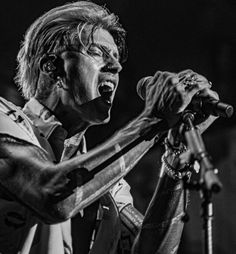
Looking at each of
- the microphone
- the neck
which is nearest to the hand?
the microphone

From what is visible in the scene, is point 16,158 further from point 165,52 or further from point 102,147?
point 165,52

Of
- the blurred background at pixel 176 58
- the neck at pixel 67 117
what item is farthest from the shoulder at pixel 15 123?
the blurred background at pixel 176 58

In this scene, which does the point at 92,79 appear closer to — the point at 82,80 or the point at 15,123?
the point at 82,80

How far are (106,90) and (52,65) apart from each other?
191 millimetres

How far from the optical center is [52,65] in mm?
1868

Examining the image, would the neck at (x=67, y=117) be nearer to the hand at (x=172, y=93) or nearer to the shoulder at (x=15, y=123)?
the shoulder at (x=15, y=123)

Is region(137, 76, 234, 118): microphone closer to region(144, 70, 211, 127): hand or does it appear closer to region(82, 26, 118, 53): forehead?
region(144, 70, 211, 127): hand

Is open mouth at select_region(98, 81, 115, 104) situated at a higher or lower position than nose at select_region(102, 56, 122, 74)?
lower

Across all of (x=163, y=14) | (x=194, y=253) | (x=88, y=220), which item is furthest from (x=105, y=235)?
(x=163, y=14)

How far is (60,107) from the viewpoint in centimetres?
183

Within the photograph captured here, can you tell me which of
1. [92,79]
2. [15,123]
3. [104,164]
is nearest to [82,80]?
[92,79]

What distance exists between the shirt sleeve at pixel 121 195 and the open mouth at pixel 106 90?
1.11ft

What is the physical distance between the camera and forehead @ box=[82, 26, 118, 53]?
1858 millimetres

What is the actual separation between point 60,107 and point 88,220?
1.04 feet
